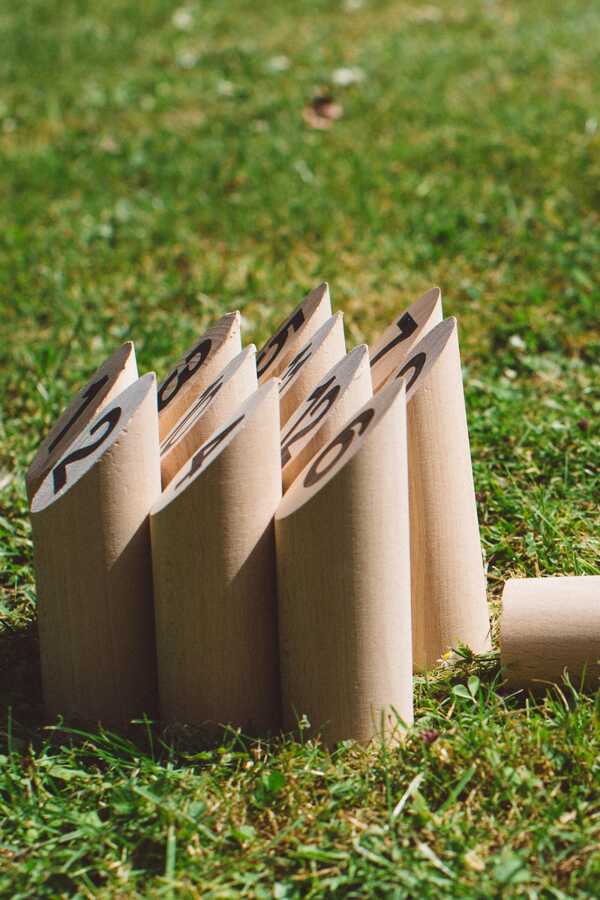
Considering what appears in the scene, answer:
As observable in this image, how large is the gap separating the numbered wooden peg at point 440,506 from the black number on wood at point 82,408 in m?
0.61

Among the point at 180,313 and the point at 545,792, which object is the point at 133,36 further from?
the point at 545,792

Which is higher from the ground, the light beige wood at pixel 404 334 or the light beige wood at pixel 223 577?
the light beige wood at pixel 404 334

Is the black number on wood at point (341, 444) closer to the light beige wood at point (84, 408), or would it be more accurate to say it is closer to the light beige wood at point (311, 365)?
the light beige wood at point (311, 365)

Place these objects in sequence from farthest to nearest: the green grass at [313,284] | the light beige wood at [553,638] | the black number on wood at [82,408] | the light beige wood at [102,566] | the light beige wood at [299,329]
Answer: the light beige wood at [299,329]
the black number on wood at [82,408]
the light beige wood at [553,638]
the light beige wood at [102,566]
the green grass at [313,284]

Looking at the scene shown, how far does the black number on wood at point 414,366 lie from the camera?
209 centimetres

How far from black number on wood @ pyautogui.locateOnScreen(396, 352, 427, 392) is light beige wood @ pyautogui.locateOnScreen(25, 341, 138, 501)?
1.80 feet

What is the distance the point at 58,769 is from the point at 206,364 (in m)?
0.84

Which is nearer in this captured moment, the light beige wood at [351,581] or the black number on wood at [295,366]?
the light beige wood at [351,581]

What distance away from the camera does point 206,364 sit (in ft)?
7.36

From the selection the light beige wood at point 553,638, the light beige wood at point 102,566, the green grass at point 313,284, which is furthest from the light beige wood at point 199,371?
the light beige wood at point 553,638

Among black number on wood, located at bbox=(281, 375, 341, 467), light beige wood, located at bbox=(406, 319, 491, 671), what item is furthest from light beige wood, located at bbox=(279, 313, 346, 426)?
light beige wood, located at bbox=(406, 319, 491, 671)

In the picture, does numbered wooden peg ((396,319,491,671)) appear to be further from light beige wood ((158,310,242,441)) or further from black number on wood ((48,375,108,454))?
black number on wood ((48,375,108,454))

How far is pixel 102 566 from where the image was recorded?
1970 millimetres

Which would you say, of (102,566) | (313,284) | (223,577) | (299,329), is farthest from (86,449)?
(313,284)
